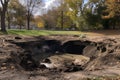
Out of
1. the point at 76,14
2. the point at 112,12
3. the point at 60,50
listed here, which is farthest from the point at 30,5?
the point at 60,50

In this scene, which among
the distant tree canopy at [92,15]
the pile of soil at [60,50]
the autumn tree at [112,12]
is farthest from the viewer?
the distant tree canopy at [92,15]

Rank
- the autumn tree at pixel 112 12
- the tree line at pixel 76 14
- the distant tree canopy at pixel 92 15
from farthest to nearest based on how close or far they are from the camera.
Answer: the distant tree canopy at pixel 92 15
the tree line at pixel 76 14
the autumn tree at pixel 112 12

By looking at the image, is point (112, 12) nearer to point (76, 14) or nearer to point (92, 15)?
point (92, 15)

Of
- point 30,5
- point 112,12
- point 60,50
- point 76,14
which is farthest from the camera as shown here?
point 30,5

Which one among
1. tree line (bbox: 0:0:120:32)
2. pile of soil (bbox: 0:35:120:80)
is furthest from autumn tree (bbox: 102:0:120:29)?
pile of soil (bbox: 0:35:120:80)

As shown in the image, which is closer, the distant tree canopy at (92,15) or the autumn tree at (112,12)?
the autumn tree at (112,12)

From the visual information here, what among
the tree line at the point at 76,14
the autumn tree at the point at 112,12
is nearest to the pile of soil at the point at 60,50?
the tree line at the point at 76,14

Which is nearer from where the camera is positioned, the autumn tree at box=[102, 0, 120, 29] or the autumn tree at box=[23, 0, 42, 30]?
the autumn tree at box=[102, 0, 120, 29]

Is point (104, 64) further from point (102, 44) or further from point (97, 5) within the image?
point (97, 5)

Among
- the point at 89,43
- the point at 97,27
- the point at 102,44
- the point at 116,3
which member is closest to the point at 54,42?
the point at 89,43

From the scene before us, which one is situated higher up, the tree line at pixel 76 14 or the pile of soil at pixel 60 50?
the tree line at pixel 76 14

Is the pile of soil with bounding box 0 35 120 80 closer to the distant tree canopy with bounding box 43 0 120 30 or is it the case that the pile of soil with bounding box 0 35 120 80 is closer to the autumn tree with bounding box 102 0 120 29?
the autumn tree with bounding box 102 0 120 29

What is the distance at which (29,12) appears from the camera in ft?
209

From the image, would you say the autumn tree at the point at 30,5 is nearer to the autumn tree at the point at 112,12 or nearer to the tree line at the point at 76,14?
the tree line at the point at 76,14
